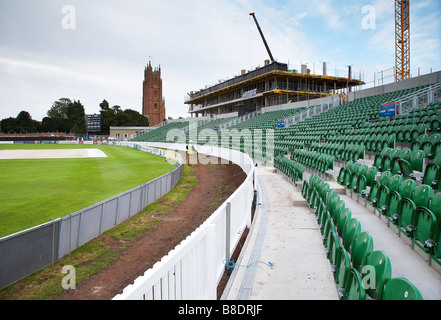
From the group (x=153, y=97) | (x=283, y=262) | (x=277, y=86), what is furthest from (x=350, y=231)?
(x=153, y=97)

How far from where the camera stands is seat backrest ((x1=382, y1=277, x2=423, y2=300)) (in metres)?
2.00

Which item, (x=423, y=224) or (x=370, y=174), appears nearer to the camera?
(x=423, y=224)

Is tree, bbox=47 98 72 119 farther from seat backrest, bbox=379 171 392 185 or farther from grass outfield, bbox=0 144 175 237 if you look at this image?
seat backrest, bbox=379 171 392 185

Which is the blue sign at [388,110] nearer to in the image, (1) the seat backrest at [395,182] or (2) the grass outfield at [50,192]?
(1) the seat backrest at [395,182]

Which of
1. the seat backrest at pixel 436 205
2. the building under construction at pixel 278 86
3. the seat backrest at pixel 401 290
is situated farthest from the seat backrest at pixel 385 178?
the building under construction at pixel 278 86

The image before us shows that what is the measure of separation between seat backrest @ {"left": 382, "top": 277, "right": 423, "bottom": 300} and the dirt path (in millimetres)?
4851

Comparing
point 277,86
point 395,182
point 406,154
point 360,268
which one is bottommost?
point 360,268

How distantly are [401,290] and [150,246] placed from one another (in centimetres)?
651

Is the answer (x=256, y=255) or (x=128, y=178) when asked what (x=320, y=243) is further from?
(x=128, y=178)

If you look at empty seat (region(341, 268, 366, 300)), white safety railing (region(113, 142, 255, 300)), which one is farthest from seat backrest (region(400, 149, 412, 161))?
empty seat (region(341, 268, 366, 300))

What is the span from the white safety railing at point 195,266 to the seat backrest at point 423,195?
305 cm

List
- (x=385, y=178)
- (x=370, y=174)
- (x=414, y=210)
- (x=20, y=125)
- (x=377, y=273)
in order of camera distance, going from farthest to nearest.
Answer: (x=20, y=125) → (x=370, y=174) → (x=385, y=178) → (x=414, y=210) → (x=377, y=273)

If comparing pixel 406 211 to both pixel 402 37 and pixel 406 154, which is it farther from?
pixel 402 37

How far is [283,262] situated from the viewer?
449 centimetres
